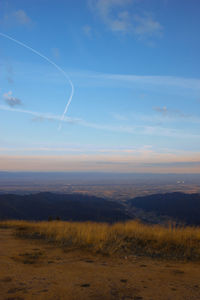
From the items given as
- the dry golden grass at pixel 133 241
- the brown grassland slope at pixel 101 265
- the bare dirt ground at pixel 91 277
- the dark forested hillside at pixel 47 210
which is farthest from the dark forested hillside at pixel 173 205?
the bare dirt ground at pixel 91 277

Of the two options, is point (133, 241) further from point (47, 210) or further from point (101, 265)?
point (47, 210)

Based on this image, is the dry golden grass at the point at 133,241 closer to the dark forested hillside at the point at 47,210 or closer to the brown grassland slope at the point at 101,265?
the brown grassland slope at the point at 101,265

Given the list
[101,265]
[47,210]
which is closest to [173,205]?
[47,210]

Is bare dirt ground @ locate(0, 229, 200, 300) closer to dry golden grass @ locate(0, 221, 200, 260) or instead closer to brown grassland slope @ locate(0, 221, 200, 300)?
brown grassland slope @ locate(0, 221, 200, 300)

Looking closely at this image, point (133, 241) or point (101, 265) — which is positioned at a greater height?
point (101, 265)

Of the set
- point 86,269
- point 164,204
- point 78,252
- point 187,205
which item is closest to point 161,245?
point 78,252

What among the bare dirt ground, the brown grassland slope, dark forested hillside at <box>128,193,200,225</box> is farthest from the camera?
dark forested hillside at <box>128,193,200,225</box>

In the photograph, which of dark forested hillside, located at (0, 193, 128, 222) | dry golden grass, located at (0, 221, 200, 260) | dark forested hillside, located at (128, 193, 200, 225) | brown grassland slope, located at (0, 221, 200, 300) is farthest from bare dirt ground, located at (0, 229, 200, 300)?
dark forested hillside, located at (128, 193, 200, 225)

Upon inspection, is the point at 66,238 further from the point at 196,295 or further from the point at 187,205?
the point at 187,205
